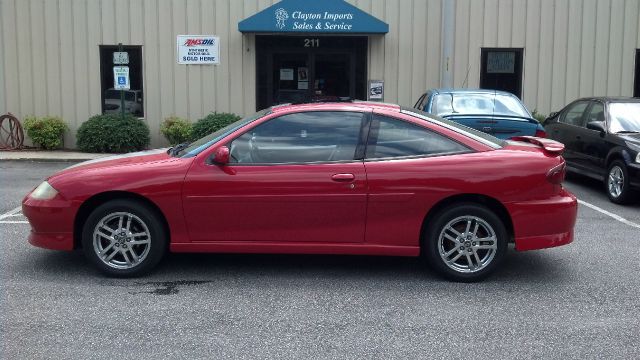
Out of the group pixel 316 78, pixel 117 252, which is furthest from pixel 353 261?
pixel 316 78

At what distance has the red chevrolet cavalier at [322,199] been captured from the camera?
5891mm

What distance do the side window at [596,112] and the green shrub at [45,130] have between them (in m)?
10.8

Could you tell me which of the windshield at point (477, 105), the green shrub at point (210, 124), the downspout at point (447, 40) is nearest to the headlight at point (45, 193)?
the windshield at point (477, 105)

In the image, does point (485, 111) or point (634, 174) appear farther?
point (485, 111)

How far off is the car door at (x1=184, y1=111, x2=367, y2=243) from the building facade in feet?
34.5

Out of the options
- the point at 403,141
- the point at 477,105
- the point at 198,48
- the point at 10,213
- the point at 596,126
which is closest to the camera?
the point at 403,141

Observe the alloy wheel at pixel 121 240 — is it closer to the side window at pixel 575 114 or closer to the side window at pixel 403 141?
the side window at pixel 403 141

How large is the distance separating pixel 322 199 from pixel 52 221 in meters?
2.20

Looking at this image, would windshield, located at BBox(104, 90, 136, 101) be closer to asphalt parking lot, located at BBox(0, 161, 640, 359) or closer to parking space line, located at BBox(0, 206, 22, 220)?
parking space line, located at BBox(0, 206, 22, 220)

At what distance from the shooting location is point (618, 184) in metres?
10.0

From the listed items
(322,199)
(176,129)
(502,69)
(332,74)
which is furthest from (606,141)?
(176,129)

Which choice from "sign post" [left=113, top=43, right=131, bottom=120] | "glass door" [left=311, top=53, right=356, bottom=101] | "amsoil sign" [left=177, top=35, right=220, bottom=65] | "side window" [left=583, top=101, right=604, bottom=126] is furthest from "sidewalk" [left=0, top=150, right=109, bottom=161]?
"side window" [left=583, top=101, right=604, bottom=126]

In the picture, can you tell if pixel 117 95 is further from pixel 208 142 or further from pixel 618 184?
pixel 208 142

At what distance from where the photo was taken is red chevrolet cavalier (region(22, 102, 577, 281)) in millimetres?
5891
